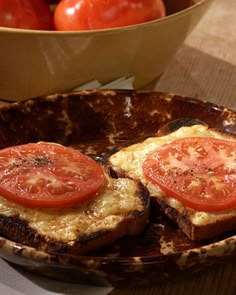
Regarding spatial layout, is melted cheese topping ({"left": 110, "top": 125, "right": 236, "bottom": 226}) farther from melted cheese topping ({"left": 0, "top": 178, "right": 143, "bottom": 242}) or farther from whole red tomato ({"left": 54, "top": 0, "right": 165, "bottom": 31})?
whole red tomato ({"left": 54, "top": 0, "right": 165, "bottom": 31})

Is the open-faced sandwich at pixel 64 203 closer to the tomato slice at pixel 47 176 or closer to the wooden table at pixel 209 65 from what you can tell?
the tomato slice at pixel 47 176

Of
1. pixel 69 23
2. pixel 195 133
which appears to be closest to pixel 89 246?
pixel 195 133

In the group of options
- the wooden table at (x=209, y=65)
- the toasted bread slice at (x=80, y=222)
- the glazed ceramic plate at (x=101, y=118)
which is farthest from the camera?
the wooden table at (x=209, y=65)

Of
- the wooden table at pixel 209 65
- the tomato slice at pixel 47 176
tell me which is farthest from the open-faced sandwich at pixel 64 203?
the wooden table at pixel 209 65

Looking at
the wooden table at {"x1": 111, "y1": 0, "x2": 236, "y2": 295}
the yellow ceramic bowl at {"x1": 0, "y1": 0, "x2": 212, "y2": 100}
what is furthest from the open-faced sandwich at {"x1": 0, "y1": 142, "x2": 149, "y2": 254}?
the wooden table at {"x1": 111, "y1": 0, "x2": 236, "y2": 295}

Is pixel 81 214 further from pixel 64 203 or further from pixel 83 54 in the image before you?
pixel 83 54

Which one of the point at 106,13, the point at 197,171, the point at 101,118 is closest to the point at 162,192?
the point at 197,171

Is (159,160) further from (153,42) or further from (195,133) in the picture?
(153,42)
